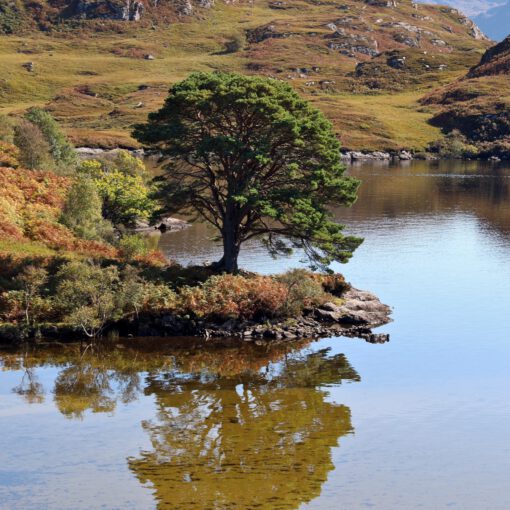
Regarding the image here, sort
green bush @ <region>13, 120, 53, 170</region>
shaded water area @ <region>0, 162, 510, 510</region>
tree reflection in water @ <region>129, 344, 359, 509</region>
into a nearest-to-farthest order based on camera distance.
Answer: tree reflection in water @ <region>129, 344, 359, 509</region> → shaded water area @ <region>0, 162, 510, 510</region> → green bush @ <region>13, 120, 53, 170</region>

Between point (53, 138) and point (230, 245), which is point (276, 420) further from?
point (53, 138)

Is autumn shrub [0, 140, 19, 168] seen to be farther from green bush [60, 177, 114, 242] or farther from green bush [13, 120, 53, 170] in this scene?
green bush [60, 177, 114, 242]

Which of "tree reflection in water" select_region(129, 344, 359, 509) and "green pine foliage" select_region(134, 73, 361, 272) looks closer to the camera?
"tree reflection in water" select_region(129, 344, 359, 509)

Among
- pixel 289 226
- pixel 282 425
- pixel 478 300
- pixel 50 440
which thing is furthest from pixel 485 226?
pixel 50 440

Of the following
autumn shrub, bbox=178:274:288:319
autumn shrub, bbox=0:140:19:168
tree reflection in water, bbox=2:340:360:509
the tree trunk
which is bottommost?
tree reflection in water, bbox=2:340:360:509

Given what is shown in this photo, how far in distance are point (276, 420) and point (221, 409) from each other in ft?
10.4

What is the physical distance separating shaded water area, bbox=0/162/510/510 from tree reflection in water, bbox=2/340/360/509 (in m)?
0.10

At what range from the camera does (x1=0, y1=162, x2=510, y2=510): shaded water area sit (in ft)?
106

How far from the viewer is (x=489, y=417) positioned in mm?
41281

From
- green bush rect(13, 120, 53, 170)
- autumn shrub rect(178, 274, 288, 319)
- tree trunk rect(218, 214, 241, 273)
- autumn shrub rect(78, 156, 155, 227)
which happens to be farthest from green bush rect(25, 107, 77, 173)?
autumn shrub rect(178, 274, 288, 319)

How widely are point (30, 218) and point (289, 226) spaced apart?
22.9 metres

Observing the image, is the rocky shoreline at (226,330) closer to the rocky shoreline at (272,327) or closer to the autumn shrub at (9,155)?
the rocky shoreline at (272,327)

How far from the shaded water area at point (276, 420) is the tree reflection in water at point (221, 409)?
97 millimetres

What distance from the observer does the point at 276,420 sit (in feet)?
131
